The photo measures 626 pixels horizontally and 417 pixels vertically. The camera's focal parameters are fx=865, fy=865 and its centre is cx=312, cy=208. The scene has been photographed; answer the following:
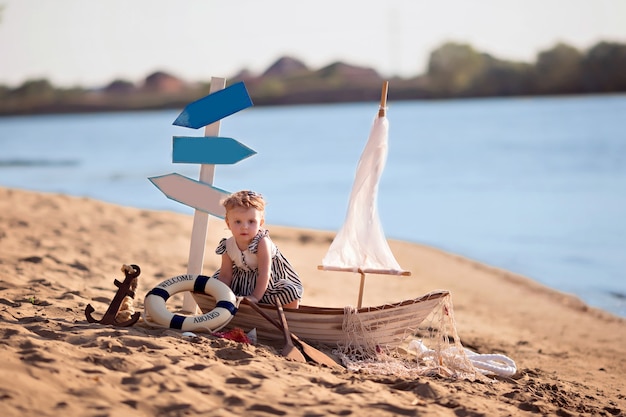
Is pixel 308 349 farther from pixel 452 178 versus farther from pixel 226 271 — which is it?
pixel 452 178

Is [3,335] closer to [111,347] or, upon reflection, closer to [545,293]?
[111,347]

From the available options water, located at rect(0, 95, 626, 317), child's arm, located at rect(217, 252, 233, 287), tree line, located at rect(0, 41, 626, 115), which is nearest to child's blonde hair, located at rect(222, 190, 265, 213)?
child's arm, located at rect(217, 252, 233, 287)

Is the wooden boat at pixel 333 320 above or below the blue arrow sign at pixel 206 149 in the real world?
below

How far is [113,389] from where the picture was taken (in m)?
4.31

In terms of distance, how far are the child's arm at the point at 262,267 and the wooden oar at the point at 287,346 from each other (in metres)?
0.14

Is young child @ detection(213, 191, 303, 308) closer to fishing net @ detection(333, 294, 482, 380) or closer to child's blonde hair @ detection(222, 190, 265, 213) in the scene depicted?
child's blonde hair @ detection(222, 190, 265, 213)

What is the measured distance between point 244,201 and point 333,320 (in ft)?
3.30

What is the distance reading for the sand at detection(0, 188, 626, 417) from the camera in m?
4.34

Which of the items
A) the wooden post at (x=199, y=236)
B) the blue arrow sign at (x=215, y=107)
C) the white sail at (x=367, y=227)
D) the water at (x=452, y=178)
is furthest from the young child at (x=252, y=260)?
the water at (x=452, y=178)

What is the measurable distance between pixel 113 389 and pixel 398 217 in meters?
13.4

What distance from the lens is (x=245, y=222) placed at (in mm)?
5824

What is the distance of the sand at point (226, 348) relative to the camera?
434 cm

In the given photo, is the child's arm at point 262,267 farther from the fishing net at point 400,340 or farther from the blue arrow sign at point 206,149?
the blue arrow sign at point 206,149

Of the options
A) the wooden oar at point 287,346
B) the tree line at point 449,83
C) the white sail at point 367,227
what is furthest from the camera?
the tree line at point 449,83
